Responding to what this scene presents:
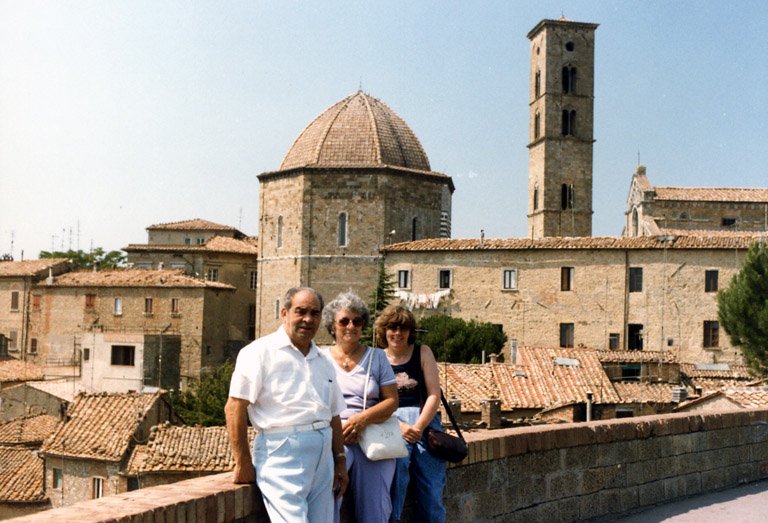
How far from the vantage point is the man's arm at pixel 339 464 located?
4570mm

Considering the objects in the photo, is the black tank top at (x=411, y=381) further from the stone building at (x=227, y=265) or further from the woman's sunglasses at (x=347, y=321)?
the stone building at (x=227, y=265)

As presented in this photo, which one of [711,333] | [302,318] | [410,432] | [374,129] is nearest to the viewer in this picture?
[302,318]

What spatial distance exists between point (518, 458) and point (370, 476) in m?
1.78

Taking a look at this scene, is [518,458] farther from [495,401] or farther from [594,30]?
[594,30]

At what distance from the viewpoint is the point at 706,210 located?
4731 cm

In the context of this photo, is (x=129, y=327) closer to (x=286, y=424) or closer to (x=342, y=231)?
(x=342, y=231)

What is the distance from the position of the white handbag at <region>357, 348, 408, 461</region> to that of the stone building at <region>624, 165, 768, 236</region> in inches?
1706

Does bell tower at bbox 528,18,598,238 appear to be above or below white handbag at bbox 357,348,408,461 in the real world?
above

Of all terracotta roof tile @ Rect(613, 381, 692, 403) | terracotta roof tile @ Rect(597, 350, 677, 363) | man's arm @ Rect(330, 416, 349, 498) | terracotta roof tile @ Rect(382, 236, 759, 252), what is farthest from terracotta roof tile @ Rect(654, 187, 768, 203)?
man's arm @ Rect(330, 416, 349, 498)

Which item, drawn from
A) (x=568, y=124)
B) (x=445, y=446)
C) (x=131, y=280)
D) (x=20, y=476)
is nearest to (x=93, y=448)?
(x=20, y=476)

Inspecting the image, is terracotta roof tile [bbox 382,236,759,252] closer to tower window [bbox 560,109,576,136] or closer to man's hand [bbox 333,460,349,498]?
tower window [bbox 560,109,576,136]

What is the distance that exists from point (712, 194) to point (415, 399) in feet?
150

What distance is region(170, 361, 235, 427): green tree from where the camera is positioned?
3375 centimetres

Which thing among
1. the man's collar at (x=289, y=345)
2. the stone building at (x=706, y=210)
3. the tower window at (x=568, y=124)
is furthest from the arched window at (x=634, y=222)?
the man's collar at (x=289, y=345)
